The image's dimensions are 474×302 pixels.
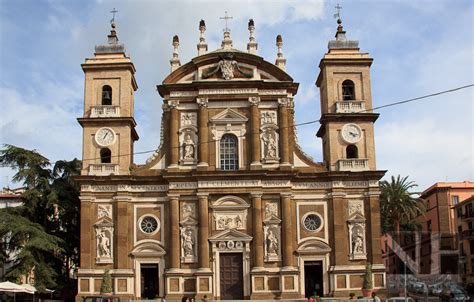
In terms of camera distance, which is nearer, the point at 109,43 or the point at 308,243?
the point at 308,243

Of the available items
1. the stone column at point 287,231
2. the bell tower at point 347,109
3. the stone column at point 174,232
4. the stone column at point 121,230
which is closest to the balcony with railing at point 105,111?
the stone column at point 121,230

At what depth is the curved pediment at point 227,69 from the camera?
135 feet

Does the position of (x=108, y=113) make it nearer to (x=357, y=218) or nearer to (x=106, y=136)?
(x=106, y=136)

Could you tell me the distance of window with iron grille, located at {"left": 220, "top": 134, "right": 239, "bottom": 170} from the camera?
132 ft

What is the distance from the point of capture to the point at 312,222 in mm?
39469

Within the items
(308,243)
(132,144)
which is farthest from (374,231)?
(132,144)

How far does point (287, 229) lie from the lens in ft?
127

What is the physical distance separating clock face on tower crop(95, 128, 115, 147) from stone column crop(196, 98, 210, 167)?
538 cm

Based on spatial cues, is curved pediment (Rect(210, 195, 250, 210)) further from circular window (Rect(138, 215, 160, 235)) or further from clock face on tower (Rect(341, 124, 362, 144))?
clock face on tower (Rect(341, 124, 362, 144))

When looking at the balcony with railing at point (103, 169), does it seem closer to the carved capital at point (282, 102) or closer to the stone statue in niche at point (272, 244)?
the stone statue in niche at point (272, 244)

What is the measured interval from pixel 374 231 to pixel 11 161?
896 inches

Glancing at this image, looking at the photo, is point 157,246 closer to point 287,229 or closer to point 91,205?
point 91,205

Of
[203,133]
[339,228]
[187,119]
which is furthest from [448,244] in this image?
[187,119]

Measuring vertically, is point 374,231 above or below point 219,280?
above
